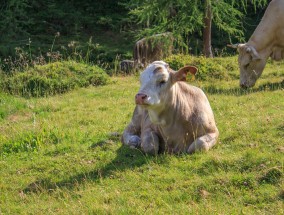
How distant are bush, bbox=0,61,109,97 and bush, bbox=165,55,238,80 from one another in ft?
6.52

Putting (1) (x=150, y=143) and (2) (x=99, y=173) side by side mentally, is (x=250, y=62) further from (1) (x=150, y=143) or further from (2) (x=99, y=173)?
(2) (x=99, y=173)

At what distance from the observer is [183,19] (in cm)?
1733

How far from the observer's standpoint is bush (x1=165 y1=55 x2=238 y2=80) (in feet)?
45.6

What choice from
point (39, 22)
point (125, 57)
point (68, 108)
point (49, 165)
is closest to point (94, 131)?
point (49, 165)

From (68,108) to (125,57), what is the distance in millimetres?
9970

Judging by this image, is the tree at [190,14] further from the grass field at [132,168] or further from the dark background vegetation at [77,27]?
the grass field at [132,168]

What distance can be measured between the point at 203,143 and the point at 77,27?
61.7 ft

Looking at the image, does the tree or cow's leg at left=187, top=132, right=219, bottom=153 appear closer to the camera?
cow's leg at left=187, top=132, right=219, bottom=153

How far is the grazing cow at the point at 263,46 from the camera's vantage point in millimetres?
13125

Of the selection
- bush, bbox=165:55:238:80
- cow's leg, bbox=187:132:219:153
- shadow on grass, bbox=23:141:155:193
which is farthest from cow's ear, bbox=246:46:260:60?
shadow on grass, bbox=23:141:155:193

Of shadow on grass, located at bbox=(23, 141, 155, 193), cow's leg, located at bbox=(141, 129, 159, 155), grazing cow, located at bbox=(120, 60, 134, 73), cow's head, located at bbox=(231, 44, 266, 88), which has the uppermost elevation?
cow's head, located at bbox=(231, 44, 266, 88)

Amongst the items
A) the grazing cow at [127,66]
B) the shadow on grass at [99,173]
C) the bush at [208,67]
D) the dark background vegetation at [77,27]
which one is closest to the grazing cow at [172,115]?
the shadow on grass at [99,173]

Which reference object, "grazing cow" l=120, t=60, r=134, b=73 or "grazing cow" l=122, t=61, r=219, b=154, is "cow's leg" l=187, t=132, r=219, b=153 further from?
"grazing cow" l=120, t=60, r=134, b=73

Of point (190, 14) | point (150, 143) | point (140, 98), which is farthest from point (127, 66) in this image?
point (140, 98)
